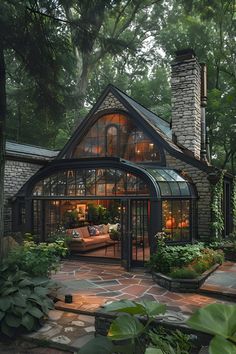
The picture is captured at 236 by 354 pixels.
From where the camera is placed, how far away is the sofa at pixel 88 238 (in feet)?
36.3

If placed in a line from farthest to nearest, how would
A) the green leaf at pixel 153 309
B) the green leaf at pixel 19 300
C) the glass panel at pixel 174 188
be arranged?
the glass panel at pixel 174 188 → the green leaf at pixel 19 300 → the green leaf at pixel 153 309

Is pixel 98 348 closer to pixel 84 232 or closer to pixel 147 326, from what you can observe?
pixel 147 326

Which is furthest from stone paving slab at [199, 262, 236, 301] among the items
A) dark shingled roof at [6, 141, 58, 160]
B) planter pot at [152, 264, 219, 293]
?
dark shingled roof at [6, 141, 58, 160]

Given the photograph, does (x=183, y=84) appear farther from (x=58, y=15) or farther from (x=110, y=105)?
(x=58, y=15)

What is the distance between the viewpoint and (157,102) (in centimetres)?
2253

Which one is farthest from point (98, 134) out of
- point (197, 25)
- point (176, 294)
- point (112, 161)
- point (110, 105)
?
point (197, 25)

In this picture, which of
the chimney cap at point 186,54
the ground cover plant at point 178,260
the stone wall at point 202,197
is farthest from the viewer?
the chimney cap at point 186,54

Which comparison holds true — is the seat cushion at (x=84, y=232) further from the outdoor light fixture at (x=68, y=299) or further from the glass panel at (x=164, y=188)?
the outdoor light fixture at (x=68, y=299)

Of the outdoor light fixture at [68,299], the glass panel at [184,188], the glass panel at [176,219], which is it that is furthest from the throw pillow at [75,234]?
the outdoor light fixture at [68,299]

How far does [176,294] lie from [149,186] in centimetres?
310

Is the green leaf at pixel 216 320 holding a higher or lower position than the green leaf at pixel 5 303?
higher

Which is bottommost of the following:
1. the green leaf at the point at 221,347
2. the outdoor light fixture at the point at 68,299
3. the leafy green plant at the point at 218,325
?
the outdoor light fixture at the point at 68,299

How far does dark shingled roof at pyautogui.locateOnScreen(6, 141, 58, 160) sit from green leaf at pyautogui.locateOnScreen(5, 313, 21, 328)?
8430mm

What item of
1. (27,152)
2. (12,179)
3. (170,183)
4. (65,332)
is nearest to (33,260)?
(65,332)
